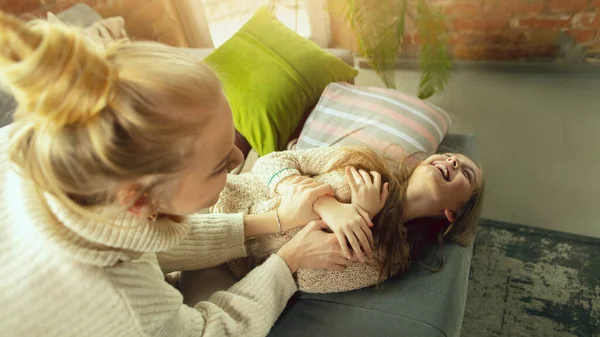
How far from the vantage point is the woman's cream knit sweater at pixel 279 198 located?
3.67ft

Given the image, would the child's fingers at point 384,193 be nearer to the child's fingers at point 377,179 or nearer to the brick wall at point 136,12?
the child's fingers at point 377,179

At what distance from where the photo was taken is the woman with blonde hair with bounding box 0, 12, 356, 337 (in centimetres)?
52

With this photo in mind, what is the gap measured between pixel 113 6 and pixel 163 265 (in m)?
1.70

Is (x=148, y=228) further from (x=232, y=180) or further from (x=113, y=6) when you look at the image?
(x=113, y=6)

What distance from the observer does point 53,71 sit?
50cm

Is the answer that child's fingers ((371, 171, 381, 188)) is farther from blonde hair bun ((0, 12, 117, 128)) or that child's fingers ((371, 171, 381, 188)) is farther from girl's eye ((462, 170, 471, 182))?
blonde hair bun ((0, 12, 117, 128))

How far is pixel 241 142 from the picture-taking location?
5.60 ft

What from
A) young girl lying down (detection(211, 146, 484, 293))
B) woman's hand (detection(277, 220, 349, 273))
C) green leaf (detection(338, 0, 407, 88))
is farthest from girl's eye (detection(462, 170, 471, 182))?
green leaf (detection(338, 0, 407, 88))

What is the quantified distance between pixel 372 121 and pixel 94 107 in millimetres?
1124

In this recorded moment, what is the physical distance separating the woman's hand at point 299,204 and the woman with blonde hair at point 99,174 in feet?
1.37

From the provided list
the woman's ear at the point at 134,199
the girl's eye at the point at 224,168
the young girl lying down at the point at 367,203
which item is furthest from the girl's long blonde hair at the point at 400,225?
the woman's ear at the point at 134,199

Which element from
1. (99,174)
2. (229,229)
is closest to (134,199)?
(99,174)

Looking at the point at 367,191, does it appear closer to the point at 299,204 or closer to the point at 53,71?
the point at 299,204

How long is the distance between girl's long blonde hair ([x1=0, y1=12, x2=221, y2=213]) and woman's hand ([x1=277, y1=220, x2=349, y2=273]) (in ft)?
1.64
